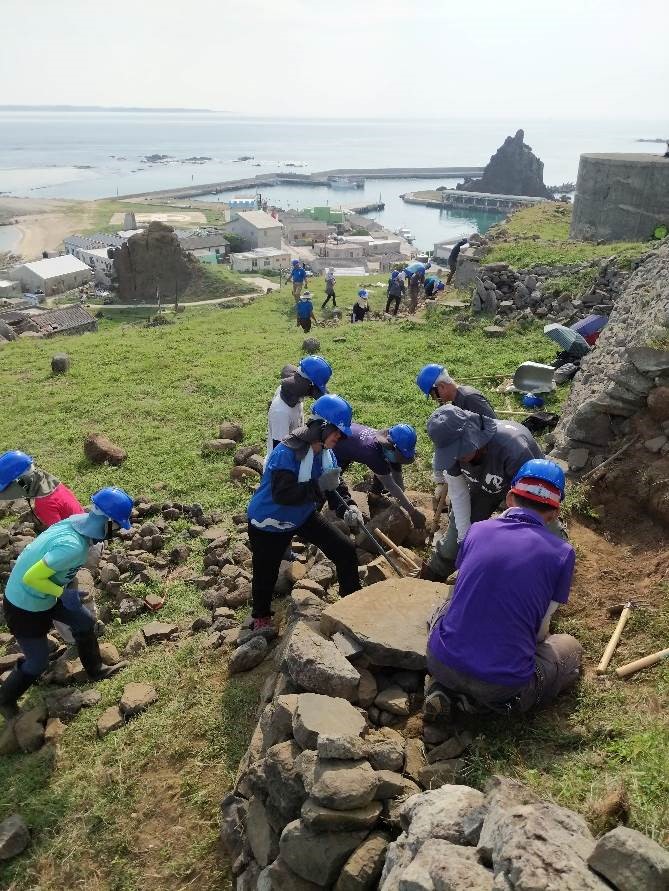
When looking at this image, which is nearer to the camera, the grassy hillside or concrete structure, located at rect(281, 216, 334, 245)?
the grassy hillside

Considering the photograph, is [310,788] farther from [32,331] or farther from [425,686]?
[32,331]

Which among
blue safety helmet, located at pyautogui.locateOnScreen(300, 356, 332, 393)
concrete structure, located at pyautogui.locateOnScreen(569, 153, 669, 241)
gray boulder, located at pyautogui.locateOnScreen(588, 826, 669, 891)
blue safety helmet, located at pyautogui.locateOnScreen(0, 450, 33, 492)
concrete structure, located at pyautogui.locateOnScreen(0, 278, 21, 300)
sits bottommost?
concrete structure, located at pyautogui.locateOnScreen(0, 278, 21, 300)

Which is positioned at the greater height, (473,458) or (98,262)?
(473,458)

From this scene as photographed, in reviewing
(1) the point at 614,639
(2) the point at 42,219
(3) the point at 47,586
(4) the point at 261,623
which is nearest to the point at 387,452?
(4) the point at 261,623

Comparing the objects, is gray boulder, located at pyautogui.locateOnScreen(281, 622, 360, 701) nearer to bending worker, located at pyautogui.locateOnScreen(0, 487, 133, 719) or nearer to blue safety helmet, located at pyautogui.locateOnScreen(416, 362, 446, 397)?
bending worker, located at pyautogui.locateOnScreen(0, 487, 133, 719)

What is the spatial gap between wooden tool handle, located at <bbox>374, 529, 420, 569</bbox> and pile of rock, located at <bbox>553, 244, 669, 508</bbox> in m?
2.09

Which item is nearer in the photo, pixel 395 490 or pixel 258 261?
pixel 395 490

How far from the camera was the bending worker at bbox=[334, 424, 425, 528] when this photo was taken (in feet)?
21.6

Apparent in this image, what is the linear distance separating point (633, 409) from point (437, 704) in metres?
4.16

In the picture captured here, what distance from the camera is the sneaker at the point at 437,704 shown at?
375cm

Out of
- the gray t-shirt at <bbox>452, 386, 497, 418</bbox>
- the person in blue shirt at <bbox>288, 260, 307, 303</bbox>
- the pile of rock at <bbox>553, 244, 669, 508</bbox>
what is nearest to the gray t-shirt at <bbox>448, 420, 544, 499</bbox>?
the gray t-shirt at <bbox>452, 386, 497, 418</bbox>

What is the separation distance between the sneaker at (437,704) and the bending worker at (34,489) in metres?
4.30

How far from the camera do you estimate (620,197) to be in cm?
2436

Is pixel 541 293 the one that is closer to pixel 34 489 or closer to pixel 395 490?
pixel 395 490
